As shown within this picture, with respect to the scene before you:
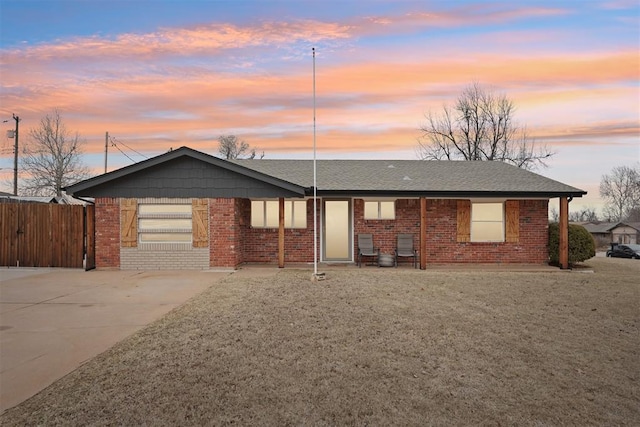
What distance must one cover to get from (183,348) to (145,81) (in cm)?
1270

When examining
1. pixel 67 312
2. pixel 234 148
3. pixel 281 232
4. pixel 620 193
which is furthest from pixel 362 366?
pixel 620 193

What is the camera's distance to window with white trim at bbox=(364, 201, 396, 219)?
14742mm

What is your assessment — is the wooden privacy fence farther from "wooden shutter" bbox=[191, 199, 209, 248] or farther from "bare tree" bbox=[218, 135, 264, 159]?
"bare tree" bbox=[218, 135, 264, 159]

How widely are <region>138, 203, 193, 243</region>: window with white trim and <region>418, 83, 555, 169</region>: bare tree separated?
25.7 m

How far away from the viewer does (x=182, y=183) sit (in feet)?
42.7

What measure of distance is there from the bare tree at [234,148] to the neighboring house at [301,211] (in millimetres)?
29450

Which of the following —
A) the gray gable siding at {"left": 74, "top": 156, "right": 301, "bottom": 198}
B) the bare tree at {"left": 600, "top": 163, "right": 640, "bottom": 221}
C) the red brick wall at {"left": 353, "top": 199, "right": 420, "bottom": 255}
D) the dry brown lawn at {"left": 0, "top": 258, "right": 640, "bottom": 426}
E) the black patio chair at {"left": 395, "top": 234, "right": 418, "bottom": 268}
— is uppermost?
Answer: the bare tree at {"left": 600, "top": 163, "right": 640, "bottom": 221}

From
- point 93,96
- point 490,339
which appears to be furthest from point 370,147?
point 490,339

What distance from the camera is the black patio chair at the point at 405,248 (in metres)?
14.3

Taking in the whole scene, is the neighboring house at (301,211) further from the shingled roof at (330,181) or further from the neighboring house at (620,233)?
the neighboring house at (620,233)

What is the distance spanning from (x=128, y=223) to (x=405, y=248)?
354 inches

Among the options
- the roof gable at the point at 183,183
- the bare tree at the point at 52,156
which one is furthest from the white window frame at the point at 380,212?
the bare tree at the point at 52,156

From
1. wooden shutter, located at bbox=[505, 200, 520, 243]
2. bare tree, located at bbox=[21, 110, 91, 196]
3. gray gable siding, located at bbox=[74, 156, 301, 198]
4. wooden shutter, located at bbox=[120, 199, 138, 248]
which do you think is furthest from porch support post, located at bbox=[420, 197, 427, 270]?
bare tree, located at bbox=[21, 110, 91, 196]

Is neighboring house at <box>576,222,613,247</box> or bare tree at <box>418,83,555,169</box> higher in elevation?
bare tree at <box>418,83,555,169</box>
